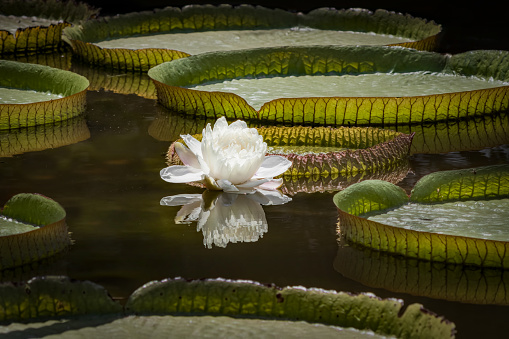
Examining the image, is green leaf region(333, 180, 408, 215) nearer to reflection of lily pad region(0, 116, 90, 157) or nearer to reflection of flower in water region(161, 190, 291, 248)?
reflection of flower in water region(161, 190, 291, 248)

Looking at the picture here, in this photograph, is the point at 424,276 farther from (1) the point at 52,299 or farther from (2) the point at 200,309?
(1) the point at 52,299

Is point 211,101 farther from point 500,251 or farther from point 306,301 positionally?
point 306,301

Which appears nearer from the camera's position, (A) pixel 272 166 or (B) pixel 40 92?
(A) pixel 272 166

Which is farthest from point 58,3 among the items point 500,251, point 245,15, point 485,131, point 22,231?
point 500,251

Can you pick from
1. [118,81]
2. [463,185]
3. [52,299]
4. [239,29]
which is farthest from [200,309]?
[239,29]

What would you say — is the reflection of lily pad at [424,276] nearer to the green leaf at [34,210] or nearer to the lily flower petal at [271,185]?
the lily flower petal at [271,185]

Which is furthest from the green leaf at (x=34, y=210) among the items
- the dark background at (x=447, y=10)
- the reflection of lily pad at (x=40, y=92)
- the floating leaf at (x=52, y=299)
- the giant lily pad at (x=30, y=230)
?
the dark background at (x=447, y=10)

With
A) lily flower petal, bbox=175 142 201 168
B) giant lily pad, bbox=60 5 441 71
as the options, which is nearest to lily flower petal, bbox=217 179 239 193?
lily flower petal, bbox=175 142 201 168
